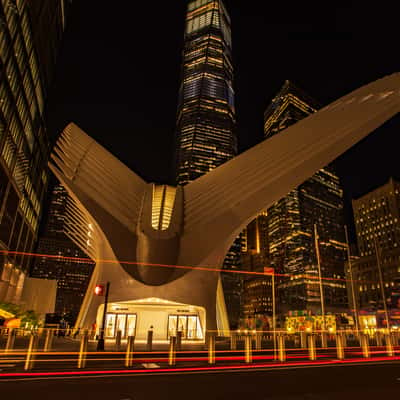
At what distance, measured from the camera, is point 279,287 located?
541ft

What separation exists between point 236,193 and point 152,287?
9269mm

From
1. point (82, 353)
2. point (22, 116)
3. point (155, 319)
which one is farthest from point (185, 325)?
point (22, 116)

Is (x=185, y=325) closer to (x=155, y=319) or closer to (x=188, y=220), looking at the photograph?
(x=155, y=319)

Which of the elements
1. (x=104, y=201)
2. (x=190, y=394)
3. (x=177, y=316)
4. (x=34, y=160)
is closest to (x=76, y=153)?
(x=104, y=201)

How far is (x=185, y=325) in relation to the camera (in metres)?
27.3

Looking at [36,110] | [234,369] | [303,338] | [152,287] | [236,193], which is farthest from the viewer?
[36,110]

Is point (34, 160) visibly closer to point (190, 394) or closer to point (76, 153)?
point (76, 153)

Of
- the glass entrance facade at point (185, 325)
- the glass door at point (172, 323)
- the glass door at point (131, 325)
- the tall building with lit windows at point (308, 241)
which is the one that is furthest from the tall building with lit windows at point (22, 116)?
the tall building with lit windows at point (308, 241)

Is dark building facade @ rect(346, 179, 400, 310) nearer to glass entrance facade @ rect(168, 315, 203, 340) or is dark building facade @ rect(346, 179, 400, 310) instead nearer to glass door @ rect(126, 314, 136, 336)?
glass entrance facade @ rect(168, 315, 203, 340)

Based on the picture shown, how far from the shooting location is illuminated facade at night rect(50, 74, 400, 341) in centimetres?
2480

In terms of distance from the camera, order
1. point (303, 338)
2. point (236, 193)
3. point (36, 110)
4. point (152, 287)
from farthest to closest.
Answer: point (36, 110) < point (236, 193) < point (152, 287) < point (303, 338)

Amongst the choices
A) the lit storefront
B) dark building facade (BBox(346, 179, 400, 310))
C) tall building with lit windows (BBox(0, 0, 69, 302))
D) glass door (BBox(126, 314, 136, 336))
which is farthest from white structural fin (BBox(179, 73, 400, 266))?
dark building facade (BBox(346, 179, 400, 310))

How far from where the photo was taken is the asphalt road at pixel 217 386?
21.2 ft

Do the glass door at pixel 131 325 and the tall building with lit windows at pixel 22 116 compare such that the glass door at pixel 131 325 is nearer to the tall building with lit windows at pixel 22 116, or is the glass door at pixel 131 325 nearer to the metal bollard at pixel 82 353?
the metal bollard at pixel 82 353
